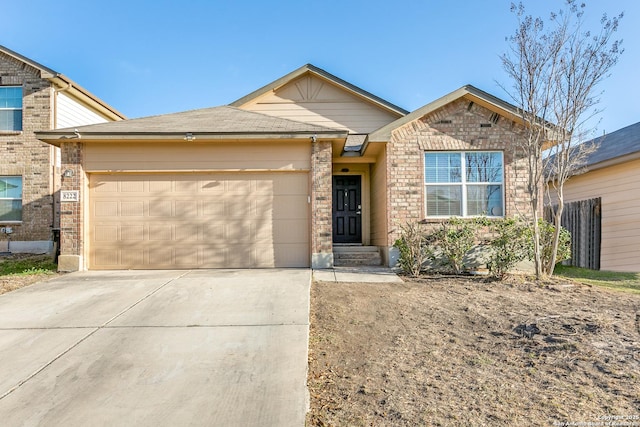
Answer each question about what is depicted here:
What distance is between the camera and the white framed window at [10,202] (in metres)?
12.4

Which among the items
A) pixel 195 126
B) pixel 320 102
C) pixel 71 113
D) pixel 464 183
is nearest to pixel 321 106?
pixel 320 102

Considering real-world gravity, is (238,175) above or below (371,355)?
above

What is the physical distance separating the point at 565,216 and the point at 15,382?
1398cm

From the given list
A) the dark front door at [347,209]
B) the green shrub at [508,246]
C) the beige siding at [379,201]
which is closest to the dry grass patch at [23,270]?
the dark front door at [347,209]

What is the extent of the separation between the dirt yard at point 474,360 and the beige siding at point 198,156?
12.2 ft

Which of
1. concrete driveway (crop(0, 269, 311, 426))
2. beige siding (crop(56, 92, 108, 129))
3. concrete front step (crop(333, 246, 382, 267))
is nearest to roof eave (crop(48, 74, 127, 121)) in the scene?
beige siding (crop(56, 92, 108, 129))

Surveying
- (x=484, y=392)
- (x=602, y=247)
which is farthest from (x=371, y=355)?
(x=602, y=247)

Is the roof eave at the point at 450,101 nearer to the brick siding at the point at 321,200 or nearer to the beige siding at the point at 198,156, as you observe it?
the brick siding at the point at 321,200

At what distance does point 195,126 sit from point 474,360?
768cm

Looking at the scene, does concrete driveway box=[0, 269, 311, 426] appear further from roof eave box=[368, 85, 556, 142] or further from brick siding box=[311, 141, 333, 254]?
roof eave box=[368, 85, 556, 142]

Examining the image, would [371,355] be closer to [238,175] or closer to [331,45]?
[238,175]

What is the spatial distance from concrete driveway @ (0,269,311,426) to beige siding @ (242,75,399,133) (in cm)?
733

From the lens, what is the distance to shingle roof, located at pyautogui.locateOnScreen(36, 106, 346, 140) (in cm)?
845

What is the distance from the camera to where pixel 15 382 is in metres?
3.59
